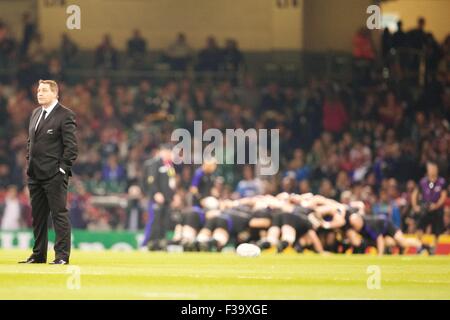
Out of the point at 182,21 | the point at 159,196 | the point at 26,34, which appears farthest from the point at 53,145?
the point at 182,21

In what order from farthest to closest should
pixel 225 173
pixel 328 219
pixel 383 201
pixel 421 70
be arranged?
pixel 421 70, pixel 225 173, pixel 383 201, pixel 328 219

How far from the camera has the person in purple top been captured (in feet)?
86.0

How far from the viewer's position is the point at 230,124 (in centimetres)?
3222

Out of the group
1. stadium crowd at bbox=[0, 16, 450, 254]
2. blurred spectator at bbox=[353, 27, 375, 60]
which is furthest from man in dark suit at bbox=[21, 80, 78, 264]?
blurred spectator at bbox=[353, 27, 375, 60]

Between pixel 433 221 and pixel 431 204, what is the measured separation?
0.39 meters

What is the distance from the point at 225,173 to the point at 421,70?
268 inches

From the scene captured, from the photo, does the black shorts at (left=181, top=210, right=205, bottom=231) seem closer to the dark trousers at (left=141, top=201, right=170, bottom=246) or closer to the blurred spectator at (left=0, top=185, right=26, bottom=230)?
the dark trousers at (left=141, top=201, right=170, bottom=246)

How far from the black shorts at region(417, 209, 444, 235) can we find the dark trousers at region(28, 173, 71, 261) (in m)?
12.8

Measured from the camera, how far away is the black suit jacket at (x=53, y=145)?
49.2ft

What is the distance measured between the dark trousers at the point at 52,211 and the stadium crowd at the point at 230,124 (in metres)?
13.0
